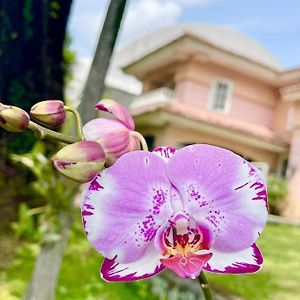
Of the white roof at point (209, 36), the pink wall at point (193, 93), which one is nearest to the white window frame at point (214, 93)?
the pink wall at point (193, 93)

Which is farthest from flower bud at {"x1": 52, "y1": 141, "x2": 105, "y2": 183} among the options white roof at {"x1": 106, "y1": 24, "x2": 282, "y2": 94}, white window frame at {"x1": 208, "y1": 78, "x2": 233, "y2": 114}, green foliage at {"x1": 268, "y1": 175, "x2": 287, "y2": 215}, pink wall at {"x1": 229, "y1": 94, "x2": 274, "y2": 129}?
white roof at {"x1": 106, "y1": 24, "x2": 282, "y2": 94}

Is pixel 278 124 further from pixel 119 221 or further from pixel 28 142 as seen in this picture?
pixel 119 221

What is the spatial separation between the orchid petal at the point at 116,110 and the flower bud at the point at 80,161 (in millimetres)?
54

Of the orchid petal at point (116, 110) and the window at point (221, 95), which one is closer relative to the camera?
the orchid petal at point (116, 110)

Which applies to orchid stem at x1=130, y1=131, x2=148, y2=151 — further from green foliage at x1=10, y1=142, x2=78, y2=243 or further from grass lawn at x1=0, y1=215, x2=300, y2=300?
grass lawn at x1=0, y1=215, x2=300, y2=300

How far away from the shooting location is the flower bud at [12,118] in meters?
0.29

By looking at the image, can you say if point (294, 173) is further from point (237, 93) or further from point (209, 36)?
point (209, 36)

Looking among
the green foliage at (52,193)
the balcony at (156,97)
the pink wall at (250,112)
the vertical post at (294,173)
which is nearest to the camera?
the green foliage at (52,193)

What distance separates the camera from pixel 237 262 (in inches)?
12.5

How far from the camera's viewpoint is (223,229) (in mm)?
327

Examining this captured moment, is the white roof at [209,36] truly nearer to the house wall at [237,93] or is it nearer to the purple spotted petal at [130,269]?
the house wall at [237,93]

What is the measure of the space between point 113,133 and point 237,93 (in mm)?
8717

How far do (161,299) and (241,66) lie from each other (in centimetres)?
617

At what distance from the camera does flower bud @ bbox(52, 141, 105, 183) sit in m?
0.29
